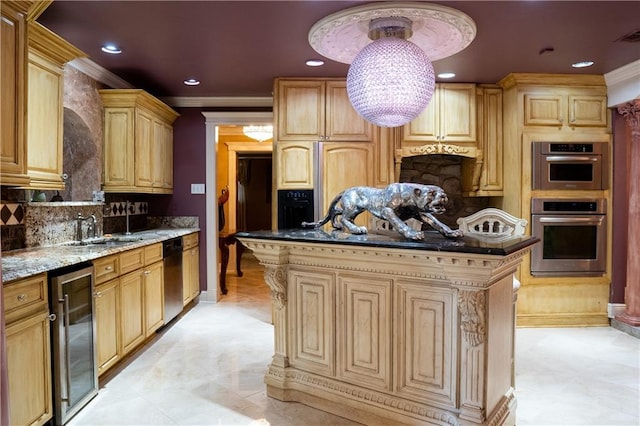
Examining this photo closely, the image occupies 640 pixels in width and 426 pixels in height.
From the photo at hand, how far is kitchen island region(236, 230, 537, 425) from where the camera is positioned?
76.0 inches

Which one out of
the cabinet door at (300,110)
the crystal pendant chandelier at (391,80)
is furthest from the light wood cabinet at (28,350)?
the cabinet door at (300,110)

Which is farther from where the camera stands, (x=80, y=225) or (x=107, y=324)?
(x=80, y=225)

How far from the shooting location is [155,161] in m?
4.50

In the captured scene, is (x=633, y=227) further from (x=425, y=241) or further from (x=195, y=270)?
(x=195, y=270)

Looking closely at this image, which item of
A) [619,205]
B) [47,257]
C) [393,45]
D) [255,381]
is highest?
[393,45]

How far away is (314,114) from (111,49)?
1780 mm

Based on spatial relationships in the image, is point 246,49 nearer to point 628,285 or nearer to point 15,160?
point 15,160

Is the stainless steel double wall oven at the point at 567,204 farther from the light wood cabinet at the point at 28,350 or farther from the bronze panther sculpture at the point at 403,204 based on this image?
the light wood cabinet at the point at 28,350

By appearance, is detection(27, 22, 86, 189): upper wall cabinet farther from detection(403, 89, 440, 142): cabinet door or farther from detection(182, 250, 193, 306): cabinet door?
detection(403, 89, 440, 142): cabinet door

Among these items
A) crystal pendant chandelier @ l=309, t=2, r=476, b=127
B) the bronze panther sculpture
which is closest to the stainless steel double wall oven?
crystal pendant chandelier @ l=309, t=2, r=476, b=127

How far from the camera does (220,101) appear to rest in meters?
5.11

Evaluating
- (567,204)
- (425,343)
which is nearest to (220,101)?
(567,204)

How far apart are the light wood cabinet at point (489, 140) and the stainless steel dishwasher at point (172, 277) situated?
308 centimetres

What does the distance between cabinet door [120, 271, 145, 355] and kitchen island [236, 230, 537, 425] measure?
1.15 m
